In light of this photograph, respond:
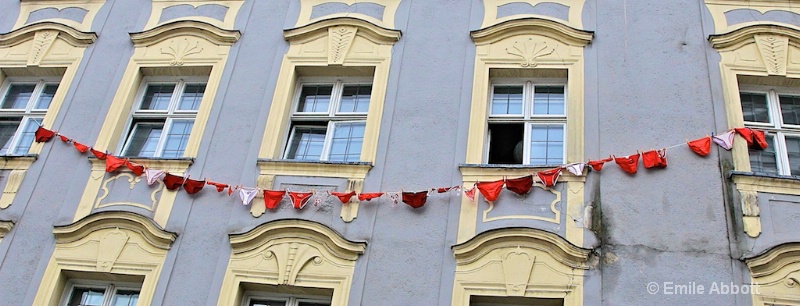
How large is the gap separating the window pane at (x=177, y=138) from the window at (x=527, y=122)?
3.78 meters

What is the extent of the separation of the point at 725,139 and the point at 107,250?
22.3ft

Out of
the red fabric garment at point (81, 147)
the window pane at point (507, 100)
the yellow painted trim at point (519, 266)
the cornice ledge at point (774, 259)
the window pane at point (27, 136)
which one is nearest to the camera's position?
the cornice ledge at point (774, 259)

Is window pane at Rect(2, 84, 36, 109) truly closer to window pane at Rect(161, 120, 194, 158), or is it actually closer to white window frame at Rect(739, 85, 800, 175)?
window pane at Rect(161, 120, 194, 158)

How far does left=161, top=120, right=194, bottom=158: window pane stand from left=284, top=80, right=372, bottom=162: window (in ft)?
4.41

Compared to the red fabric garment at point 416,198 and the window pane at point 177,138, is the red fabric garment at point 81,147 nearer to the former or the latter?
the window pane at point 177,138

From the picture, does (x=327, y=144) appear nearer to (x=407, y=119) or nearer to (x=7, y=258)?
(x=407, y=119)

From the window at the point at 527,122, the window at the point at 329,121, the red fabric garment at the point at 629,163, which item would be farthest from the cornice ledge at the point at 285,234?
the red fabric garment at the point at 629,163

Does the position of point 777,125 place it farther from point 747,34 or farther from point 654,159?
point 654,159

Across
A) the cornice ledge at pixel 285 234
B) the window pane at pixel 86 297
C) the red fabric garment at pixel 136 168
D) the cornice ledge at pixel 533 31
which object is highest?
the cornice ledge at pixel 533 31

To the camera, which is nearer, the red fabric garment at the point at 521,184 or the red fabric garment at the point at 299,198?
the red fabric garment at the point at 521,184

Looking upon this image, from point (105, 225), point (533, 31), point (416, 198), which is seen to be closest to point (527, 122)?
point (533, 31)

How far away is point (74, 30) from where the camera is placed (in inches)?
426

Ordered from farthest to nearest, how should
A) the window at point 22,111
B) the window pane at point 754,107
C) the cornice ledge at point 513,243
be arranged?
the window at point 22,111, the window pane at point 754,107, the cornice ledge at point 513,243

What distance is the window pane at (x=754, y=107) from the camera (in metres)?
8.91
